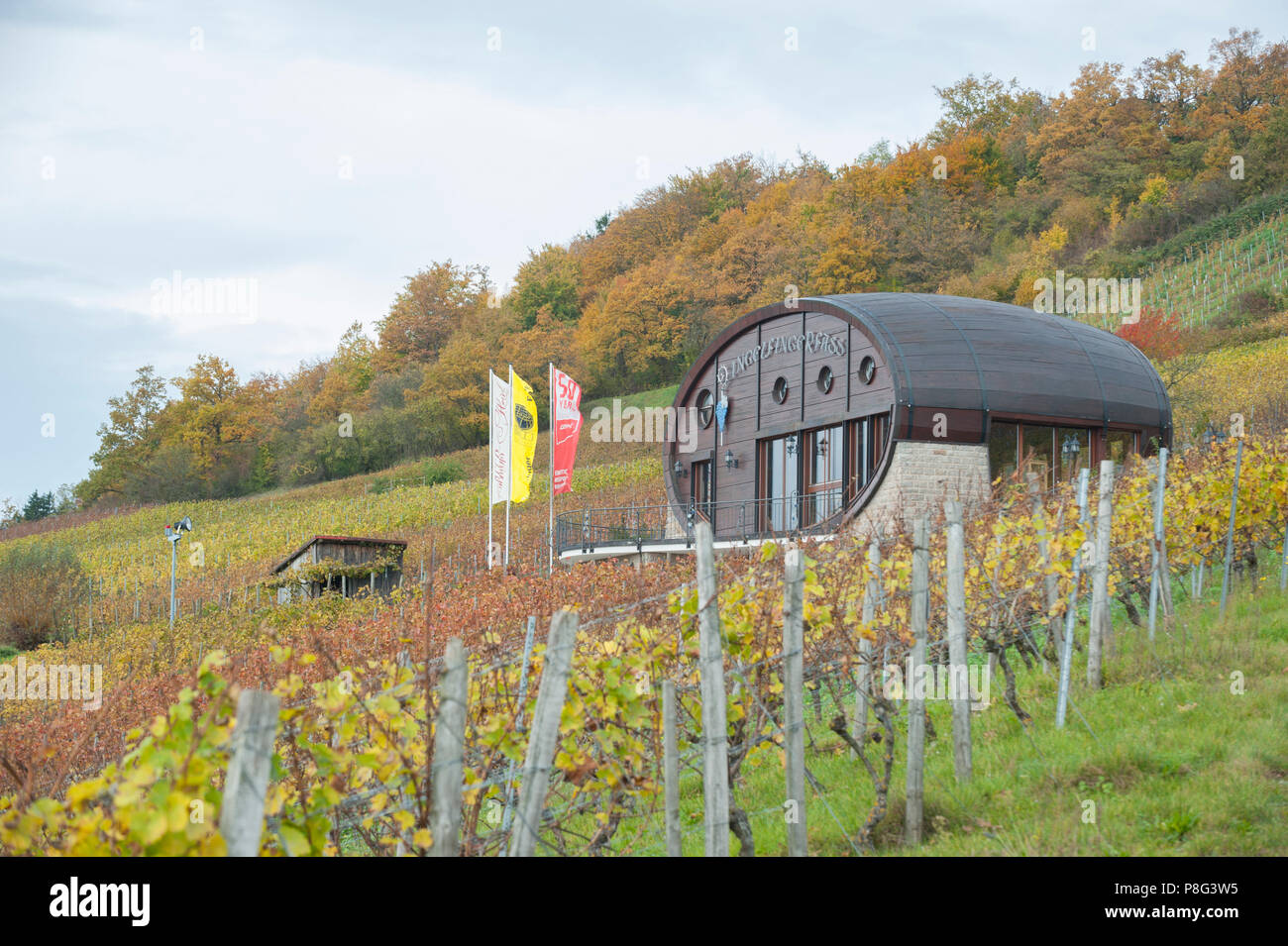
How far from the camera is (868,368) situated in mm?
20094

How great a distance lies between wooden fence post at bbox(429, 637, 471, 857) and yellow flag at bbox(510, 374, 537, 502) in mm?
19417

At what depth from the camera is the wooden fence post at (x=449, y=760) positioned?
11.3 ft

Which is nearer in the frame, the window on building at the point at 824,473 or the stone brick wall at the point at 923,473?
the stone brick wall at the point at 923,473

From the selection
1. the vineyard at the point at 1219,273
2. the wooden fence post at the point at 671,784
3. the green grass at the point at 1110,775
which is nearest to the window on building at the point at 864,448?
the green grass at the point at 1110,775

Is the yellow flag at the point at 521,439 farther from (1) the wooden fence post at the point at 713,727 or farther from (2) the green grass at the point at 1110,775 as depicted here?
(1) the wooden fence post at the point at 713,727

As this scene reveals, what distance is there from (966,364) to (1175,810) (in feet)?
48.3

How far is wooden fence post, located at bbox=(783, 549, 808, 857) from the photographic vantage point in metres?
4.88

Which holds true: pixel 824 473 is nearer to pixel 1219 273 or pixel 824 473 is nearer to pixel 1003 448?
pixel 1003 448

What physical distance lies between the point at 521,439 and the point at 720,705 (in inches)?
751

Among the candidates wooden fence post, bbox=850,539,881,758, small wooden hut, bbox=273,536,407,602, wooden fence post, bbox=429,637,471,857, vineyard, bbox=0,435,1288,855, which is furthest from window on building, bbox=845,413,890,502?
wooden fence post, bbox=429,637,471,857

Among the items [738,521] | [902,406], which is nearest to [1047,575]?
[902,406]

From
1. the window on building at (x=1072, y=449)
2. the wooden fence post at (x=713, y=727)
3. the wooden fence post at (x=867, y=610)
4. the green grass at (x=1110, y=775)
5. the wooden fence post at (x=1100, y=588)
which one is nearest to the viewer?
the wooden fence post at (x=713, y=727)

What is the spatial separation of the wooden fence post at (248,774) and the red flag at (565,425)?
20.0 m

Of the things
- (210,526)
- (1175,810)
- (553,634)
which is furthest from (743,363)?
(210,526)
